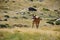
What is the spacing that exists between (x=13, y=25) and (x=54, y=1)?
11201mm

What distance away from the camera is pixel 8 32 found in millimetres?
13297

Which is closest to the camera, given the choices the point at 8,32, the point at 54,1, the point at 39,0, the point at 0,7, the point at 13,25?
the point at 8,32

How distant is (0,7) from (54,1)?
7.71m

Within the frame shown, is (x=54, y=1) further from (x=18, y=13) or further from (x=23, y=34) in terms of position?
(x=23, y=34)

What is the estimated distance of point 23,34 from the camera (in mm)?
13359

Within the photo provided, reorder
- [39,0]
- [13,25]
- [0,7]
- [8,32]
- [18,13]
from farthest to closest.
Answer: [39,0] < [0,7] < [18,13] < [13,25] < [8,32]

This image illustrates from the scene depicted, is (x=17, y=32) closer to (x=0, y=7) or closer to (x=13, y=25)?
(x=13, y=25)

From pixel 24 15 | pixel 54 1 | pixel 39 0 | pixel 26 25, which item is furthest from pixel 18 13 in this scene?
pixel 54 1

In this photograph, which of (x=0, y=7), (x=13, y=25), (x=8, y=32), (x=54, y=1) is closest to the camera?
(x=8, y=32)

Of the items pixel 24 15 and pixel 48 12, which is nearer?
pixel 24 15

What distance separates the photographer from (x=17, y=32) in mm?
13438

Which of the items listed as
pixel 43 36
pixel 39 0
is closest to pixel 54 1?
pixel 39 0

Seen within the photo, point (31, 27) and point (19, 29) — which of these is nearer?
point (19, 29)

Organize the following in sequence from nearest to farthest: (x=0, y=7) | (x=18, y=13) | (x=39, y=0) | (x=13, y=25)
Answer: (x=13, y=25) < (x=18, y=13) < (x=0, y=7) < (x=39, y=0)
